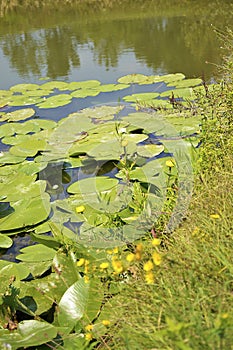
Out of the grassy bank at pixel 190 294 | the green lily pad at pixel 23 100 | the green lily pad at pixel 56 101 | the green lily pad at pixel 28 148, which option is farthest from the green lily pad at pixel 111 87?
the grassy bank at pixel 190 294

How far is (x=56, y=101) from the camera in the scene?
3570 millimetres

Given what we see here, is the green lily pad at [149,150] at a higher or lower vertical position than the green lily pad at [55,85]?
lower

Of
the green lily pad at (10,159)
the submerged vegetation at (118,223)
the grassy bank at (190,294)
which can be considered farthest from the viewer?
the green lily pad at (10,159)

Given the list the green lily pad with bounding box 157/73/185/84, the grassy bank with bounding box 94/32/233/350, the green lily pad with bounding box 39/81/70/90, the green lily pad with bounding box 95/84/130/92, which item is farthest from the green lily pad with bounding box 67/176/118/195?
the green lily pad with bounding box 39/81/70/90

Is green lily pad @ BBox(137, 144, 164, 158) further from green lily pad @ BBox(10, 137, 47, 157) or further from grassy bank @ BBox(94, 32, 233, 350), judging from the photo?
grassy bank @ BBox(94, 32, 233, 350)

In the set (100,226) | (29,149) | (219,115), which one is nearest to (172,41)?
(29,149)

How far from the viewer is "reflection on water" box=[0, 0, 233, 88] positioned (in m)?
4.48

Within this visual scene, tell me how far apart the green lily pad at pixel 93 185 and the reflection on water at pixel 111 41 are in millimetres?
2049

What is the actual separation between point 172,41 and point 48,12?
3.86 meters

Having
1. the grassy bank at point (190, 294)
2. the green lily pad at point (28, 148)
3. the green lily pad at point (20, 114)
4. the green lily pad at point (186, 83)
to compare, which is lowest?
the green lily pad at point (28, 148)

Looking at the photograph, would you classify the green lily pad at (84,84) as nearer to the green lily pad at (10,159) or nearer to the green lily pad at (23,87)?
the green lily pad at (23,87)

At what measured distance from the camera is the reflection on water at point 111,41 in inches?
176

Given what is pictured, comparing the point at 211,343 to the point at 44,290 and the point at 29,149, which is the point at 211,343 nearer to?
the point at 44,290

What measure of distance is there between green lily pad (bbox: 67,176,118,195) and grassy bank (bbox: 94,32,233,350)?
834 mm
